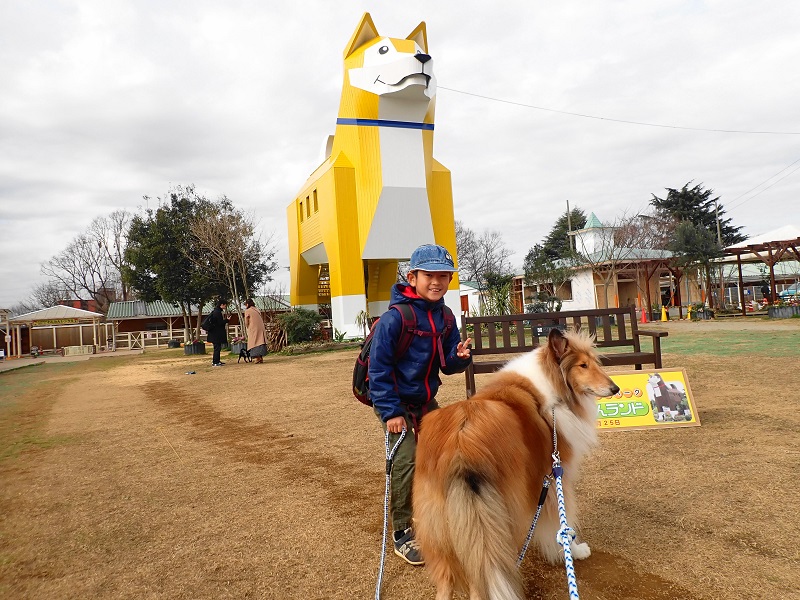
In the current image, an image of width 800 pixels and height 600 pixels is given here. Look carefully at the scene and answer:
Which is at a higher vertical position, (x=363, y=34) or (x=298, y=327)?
(x=363, y=34)

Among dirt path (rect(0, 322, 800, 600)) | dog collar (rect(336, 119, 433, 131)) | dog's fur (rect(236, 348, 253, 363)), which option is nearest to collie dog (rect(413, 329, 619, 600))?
dirt path (rect(0, 322, 800, 600))

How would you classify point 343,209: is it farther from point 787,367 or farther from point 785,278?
point 785,278

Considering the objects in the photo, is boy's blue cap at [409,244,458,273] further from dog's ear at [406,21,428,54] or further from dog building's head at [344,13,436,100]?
dog's ear at [406,21,428,54]

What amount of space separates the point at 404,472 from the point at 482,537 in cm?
105

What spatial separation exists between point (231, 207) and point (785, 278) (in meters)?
44.1

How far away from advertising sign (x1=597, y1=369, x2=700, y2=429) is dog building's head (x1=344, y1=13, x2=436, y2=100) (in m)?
15.9

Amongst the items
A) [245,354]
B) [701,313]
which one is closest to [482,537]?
[245,354]

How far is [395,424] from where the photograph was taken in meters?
2.92

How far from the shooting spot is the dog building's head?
1862 centimetres

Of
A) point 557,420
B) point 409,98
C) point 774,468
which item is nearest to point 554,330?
point 557,420

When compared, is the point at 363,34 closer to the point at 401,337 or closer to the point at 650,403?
the point at 650,403

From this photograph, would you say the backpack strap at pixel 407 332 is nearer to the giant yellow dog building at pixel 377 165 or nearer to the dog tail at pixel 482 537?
the dog tail at pixel 482 537

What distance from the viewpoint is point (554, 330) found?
107 inches

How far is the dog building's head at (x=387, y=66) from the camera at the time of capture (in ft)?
61.1
